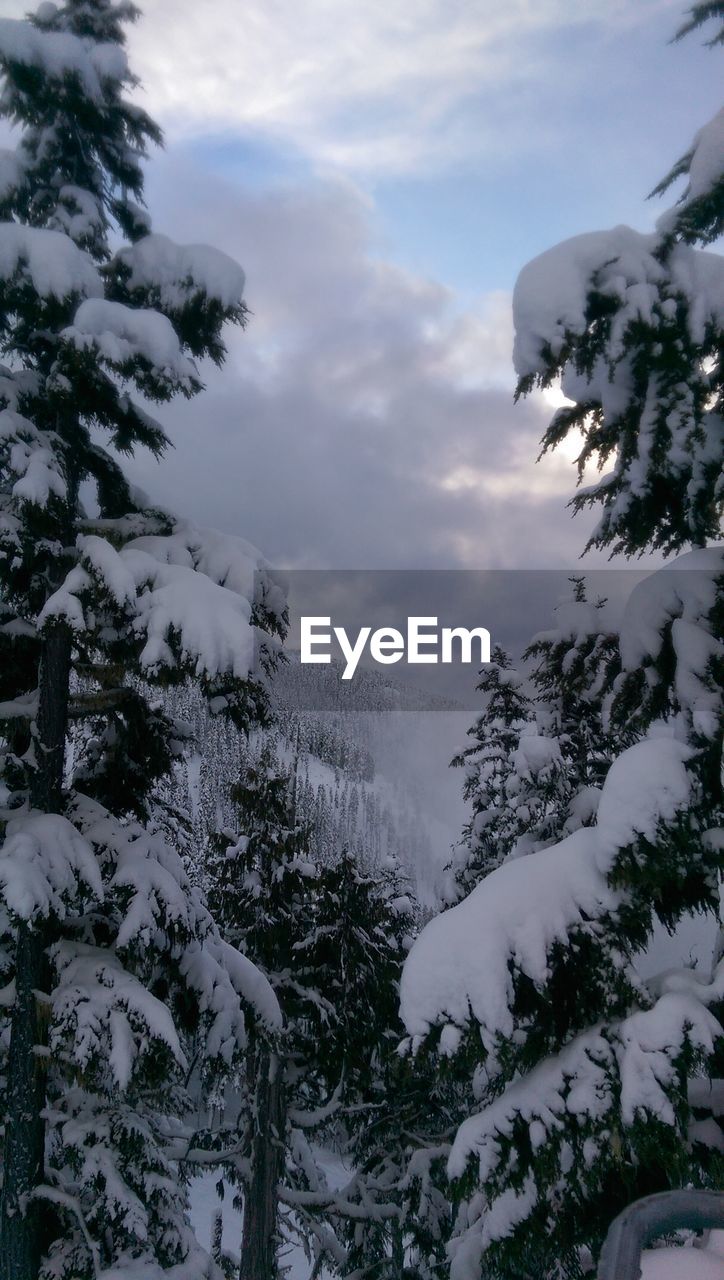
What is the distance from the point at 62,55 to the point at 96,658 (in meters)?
5.28

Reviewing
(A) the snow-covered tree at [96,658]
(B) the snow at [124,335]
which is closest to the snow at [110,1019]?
(A) the snow-covered tree at [96,658]

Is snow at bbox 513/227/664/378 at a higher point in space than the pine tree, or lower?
higher

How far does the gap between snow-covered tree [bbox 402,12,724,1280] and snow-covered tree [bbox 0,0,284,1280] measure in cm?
260

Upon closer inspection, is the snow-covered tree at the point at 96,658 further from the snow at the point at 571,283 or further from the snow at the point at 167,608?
the snow at the point at 571,283

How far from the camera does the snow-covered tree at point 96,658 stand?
216 inches

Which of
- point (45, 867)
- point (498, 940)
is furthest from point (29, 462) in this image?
point (498, 940)

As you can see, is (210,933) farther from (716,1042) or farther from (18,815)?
(716,1042)

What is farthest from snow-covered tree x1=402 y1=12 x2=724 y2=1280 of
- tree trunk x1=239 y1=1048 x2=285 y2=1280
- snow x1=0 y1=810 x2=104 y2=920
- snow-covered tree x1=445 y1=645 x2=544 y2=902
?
snow-covered tree x1=445 y1=645 x2=544 y2=902

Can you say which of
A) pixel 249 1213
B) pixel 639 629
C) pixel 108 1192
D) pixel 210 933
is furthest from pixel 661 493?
pixel 249 1213

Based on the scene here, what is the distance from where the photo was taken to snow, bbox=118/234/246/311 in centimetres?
646

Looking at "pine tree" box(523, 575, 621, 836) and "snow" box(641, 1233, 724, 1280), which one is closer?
"snow" box(641, 1233, 724, 1280)

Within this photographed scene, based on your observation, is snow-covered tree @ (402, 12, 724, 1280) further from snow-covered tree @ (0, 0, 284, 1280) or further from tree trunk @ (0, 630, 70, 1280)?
tree trunk @ (0, 630, 70, 1280)

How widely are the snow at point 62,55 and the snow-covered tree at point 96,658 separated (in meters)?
0.02

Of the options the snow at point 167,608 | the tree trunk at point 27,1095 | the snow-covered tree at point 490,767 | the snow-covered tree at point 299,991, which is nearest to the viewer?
the snow at point 167,608
